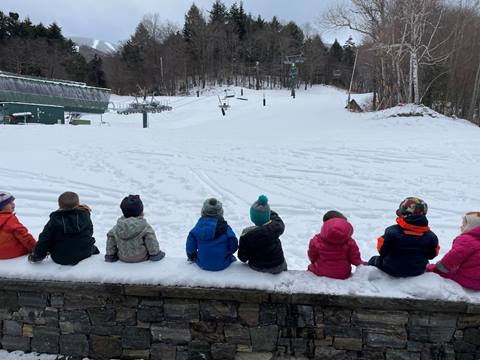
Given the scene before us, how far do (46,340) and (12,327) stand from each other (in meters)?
0.38

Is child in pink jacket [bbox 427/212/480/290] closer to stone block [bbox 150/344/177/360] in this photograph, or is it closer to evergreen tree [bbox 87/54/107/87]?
stone block [bbox 150/344/177/360]

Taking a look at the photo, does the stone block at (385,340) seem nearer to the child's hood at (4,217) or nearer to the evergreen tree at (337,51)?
the child's hood at (4,217)

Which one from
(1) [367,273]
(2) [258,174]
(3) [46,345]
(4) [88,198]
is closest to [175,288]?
(3) [46,345]

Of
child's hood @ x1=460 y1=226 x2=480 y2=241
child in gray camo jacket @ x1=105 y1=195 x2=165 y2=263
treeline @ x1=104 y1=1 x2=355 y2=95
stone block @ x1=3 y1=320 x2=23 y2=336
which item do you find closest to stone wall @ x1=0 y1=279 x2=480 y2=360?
stone block @ x1=3 y1=320 x2=23 y2=336

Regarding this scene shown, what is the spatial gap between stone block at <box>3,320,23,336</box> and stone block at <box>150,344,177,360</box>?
4.60ft

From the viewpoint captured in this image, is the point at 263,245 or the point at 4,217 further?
the point at 4,217

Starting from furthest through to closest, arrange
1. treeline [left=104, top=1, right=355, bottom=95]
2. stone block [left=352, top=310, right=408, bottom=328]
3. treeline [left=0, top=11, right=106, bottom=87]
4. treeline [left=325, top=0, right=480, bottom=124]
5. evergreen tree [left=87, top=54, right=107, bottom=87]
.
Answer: evergreen tree [left=87, top=54, right=107, bottom=87]
treeline [left=104, top=1, right=355, bottom=95]
treeline [left=0, top=11, right=106, bottom=87]
treeline [left=325, top=0, right=480, bottom=124]
stone block [left=352, top=310, right=408, bottom=328]

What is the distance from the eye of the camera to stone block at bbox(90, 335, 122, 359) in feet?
12.0

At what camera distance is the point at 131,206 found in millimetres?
3621

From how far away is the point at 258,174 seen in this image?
10164 millimetres

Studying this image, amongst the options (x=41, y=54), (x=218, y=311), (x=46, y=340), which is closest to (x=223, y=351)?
(x=218, y=311)

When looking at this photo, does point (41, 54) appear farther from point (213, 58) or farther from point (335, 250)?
point (335, 250)

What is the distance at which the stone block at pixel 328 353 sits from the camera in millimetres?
3418

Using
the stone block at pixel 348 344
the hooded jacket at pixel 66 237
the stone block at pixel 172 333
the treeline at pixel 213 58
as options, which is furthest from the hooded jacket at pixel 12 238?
the treeline at pixel 213 58
